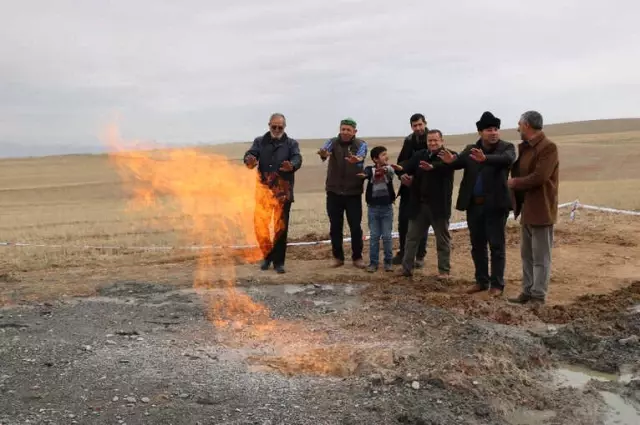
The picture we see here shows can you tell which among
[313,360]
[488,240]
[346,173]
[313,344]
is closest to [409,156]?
[346,173]

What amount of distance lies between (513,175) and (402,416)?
14.1ft

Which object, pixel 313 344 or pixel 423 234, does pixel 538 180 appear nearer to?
pixel 423 234

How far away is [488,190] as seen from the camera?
7.60m

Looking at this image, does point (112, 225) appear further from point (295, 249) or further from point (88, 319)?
point (88, 319)

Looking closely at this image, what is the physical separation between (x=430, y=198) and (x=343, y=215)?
163 cm

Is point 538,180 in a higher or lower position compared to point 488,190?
higher

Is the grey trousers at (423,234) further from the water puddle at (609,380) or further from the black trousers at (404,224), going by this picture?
the water puddle at (609,380)

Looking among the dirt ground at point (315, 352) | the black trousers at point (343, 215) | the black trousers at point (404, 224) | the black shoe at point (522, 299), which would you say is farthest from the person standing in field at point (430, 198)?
the black shoe at point (522, 299)

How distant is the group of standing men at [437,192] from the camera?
7.23 meters

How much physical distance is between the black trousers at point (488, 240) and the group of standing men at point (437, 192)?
13 mm

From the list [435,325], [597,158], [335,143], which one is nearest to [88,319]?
[435,325]

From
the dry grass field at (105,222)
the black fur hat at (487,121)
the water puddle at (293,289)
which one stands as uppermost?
the black fur hat at (487,121)

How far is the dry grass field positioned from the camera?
9.66 m

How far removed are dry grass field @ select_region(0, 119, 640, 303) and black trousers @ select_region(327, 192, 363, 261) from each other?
251cm
